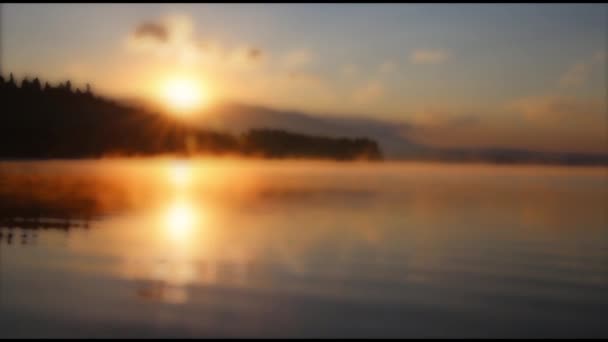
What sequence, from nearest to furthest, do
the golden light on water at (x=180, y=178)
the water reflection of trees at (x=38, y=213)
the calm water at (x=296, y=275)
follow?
the calm water at (x=296, y=275), the water reflection of trees at (x=38, y=213), the golden light on water at (x=180, y=178)

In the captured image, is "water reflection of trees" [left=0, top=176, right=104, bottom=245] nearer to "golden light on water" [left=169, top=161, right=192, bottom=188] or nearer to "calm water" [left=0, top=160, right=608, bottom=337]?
"calm water" [left=0, top=160, right=608, bottom=337]

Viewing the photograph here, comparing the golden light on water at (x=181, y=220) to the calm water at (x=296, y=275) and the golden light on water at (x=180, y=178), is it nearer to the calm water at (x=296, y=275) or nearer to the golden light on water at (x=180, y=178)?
the calm water at (x=296, y=275)

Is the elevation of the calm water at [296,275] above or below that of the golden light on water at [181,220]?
below

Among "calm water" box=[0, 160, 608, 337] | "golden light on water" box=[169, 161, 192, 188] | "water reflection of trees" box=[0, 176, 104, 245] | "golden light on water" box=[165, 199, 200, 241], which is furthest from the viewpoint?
"golden light on water" box=[169, 161, 192, 188]

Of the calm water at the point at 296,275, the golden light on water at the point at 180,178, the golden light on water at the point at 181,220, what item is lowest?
the calm water at the point at 296,275

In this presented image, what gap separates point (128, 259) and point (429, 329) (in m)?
10.1

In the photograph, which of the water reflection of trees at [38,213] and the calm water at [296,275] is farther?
the water reflection of trees at [38,213]

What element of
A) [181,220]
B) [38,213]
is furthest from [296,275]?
[38,213]

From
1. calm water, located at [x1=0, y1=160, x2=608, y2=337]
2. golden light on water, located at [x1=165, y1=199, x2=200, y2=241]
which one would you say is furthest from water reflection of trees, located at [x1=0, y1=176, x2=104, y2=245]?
golden light on water, located at [x1=165, y1=199, x2=200, y2=241]

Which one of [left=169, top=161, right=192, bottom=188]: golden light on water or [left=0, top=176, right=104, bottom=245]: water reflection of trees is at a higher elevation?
[left=169, top=161, right=192, bottom=188]: golden light on water

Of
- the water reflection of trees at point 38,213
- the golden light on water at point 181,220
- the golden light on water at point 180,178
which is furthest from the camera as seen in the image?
the golden light on water at point 180,178

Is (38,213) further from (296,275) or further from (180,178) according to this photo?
(180,178)

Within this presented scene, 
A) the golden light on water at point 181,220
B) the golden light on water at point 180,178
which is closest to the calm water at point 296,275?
the golden light on water at point 181,220

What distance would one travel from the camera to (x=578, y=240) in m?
23.8
